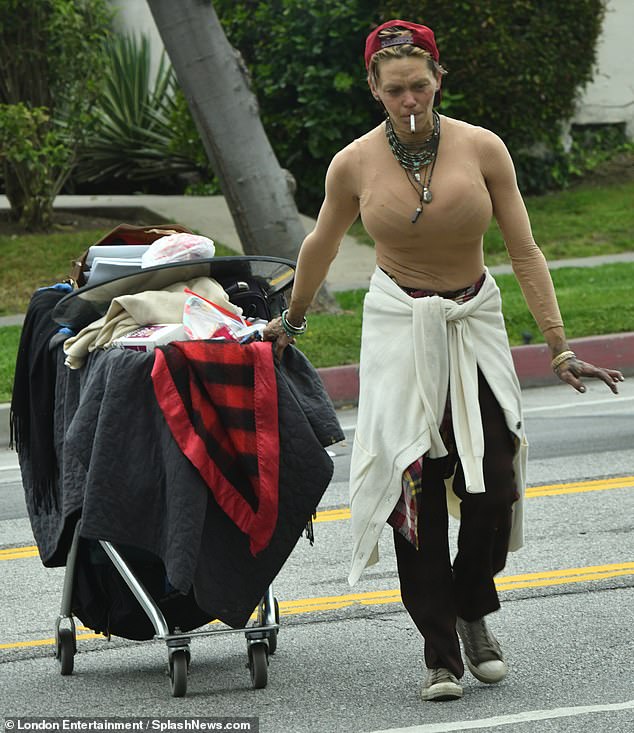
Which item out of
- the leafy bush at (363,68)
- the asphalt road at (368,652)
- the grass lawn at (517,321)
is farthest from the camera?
the leafy bush at (363,68)

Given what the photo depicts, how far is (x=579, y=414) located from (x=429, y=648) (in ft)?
17.7

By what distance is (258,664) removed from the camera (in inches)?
175

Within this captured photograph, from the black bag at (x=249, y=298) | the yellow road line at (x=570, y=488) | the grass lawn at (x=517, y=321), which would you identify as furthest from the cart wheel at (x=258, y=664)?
the grass lawn at (x=517, y=321)

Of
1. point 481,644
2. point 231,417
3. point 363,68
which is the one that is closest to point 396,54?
point 231,417

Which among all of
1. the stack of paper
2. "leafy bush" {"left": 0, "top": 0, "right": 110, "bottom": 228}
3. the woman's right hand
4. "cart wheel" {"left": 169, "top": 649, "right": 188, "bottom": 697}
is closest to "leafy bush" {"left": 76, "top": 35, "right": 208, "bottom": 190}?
"leafy bush" {"left": 0, "top": 0, "right": 110, "bottom": 228}

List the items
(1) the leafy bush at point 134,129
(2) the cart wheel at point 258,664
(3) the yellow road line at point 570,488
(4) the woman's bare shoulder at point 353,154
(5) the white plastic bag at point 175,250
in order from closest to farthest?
(4) the woman's bare shoulder at point 353,154, (2) the cart wheel at point 258,664, (5) the white plastic bag at point 175,250, (3) the yellow road line at point 570,488, (1) the leafy bush at point 134,129

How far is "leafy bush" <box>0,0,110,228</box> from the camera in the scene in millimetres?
15445

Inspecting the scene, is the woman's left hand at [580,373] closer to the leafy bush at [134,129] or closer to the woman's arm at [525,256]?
the woman's arm at [525,256]

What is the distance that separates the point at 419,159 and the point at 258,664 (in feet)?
5.39

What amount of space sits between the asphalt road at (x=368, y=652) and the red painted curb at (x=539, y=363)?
3.63 metres

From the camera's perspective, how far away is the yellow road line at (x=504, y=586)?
5.41 m

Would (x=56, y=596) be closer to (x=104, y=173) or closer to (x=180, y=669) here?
(x=180, y=669)

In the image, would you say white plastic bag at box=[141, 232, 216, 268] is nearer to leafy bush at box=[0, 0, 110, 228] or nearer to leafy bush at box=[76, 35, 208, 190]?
leafy bush at box=[0, 0, 110, 228]

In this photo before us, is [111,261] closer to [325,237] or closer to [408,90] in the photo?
[325,237]
